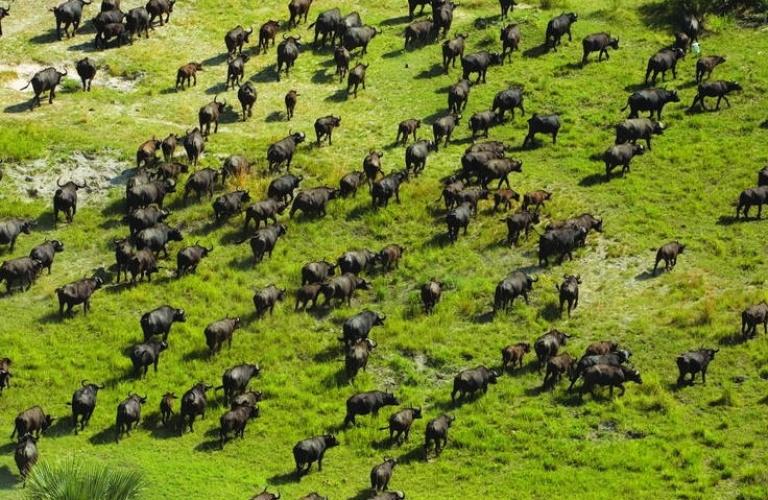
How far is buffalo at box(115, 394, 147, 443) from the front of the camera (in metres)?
36.9

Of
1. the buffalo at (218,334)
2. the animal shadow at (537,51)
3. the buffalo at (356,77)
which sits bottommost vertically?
the buffalo at (218,334)

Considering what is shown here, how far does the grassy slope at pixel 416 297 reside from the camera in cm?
3594

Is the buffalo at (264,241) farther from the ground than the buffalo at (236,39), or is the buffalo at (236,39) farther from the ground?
the buffalo at (236,39)

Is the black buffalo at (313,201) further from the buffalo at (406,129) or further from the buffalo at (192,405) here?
the buffalo at (192,405)

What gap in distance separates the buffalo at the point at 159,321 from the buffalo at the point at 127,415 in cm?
392

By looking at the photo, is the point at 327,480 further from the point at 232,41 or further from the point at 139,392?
the point at 232,41

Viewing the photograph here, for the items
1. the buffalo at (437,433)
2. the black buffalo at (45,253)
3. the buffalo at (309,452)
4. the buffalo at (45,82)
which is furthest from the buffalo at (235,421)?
the buffalo at (45,82)

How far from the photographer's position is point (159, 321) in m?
41.4

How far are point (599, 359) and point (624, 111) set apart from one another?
66.1 ft

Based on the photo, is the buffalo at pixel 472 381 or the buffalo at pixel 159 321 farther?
the buffalo at pixel 159 321

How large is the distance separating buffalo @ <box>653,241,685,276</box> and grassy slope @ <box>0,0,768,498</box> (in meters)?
0.62

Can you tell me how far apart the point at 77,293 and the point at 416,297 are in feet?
36.7

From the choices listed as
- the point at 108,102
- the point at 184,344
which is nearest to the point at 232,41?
the point at 108,102

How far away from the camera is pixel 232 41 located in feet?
198
